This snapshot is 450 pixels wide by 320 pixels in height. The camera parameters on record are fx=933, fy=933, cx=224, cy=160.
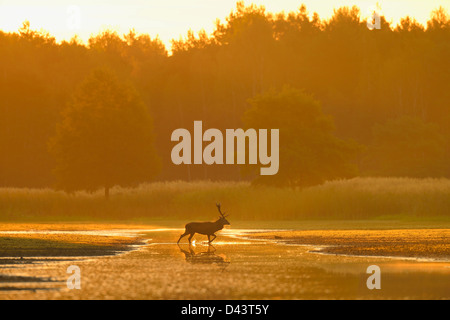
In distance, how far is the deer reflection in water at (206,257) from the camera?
79.3 ft

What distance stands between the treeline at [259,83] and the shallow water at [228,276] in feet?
230

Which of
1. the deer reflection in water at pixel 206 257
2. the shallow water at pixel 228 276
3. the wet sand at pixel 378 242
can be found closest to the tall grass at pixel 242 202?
the wet sand at pixel 378 242

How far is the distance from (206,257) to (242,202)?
109 ft

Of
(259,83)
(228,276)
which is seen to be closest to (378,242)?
(228,276)

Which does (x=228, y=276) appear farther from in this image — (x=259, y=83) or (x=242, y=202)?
(x=259, y=83)

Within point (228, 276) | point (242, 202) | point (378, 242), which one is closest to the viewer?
point (228, 276)

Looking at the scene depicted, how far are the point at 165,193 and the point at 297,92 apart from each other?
11652 millimetres

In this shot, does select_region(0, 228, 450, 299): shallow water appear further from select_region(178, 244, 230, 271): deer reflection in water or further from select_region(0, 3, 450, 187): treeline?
select_region(0, 3, 450, 187): treeline

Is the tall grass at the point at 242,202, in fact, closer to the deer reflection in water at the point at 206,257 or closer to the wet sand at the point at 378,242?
the wet sand at the point at 378,242

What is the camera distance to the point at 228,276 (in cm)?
2016

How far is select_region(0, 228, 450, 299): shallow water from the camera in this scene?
16.8m

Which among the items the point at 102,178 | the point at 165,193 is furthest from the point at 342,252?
the point at 102,178

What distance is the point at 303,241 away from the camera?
34219 millimetres

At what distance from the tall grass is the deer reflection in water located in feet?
87.9
